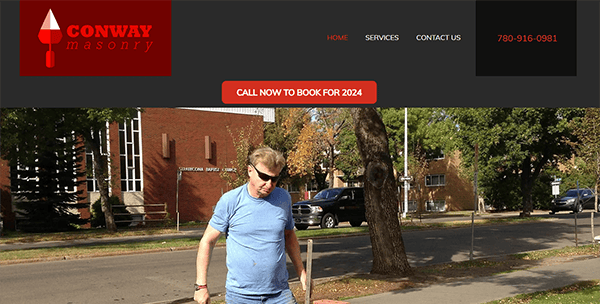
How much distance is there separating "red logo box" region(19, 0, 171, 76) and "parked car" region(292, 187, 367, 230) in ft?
61.0

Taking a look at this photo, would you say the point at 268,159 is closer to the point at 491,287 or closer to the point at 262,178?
the point at 262,178

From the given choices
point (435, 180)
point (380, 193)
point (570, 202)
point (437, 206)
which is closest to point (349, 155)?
point (437, 206)

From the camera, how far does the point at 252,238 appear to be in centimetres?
412

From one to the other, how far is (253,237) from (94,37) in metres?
2.95

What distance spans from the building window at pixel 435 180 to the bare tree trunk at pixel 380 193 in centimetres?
4344

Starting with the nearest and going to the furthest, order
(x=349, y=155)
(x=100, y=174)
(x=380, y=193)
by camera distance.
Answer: (x=380, y=193) → (x=100, y=174) → (x=349, y=155)

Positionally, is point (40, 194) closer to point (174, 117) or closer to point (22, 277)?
point (174, 117)

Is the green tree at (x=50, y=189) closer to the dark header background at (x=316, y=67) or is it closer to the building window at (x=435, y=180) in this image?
the dark header background at (x=316, y=67)

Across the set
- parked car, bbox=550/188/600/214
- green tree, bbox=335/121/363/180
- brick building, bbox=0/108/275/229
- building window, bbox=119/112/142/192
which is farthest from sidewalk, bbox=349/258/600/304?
green tree, bbox=335/121/363/180

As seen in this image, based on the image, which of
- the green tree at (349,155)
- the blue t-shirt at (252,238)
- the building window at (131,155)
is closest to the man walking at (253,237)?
the blue t-shirt at (252,238)

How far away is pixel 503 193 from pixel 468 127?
44.4 feet

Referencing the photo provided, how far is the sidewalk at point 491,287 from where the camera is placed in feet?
28.2

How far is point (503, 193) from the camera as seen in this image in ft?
140

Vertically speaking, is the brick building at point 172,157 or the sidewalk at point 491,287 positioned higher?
the brick building at point 172,157
